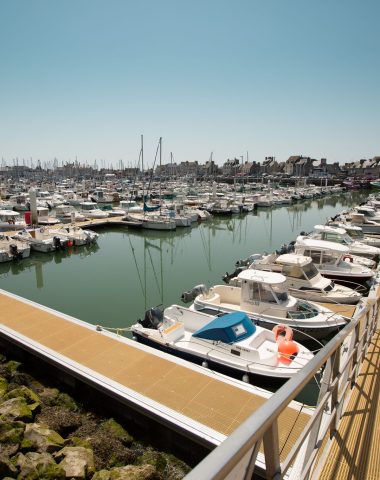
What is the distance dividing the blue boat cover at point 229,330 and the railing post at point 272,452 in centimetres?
879

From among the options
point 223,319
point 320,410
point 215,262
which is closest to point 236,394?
point 223,319

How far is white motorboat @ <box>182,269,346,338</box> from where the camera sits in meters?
12.9

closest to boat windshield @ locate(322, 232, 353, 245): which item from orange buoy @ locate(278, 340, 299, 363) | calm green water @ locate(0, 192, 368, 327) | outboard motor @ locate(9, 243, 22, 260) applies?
calm green water @ locate(0, 192, 368, 327)

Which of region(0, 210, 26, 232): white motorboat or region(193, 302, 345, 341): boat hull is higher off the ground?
region(0, 210, 26, 232): white motorboat

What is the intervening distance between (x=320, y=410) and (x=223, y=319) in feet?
27.2

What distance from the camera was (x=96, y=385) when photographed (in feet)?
28.1

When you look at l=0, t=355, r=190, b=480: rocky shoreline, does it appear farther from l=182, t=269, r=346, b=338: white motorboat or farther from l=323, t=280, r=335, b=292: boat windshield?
l=323, t=280, r=335, b=292: boat windshield

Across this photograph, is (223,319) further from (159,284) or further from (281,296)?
(159,284)

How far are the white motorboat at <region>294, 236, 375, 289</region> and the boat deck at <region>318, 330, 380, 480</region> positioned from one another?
572 inches

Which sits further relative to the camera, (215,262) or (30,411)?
(215,262)

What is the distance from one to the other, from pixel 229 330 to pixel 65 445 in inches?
211

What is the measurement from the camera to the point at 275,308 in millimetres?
13281

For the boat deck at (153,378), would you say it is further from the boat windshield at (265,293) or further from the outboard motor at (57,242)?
the outboard motor at (57,242)

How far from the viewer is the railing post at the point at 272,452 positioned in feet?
5.73
